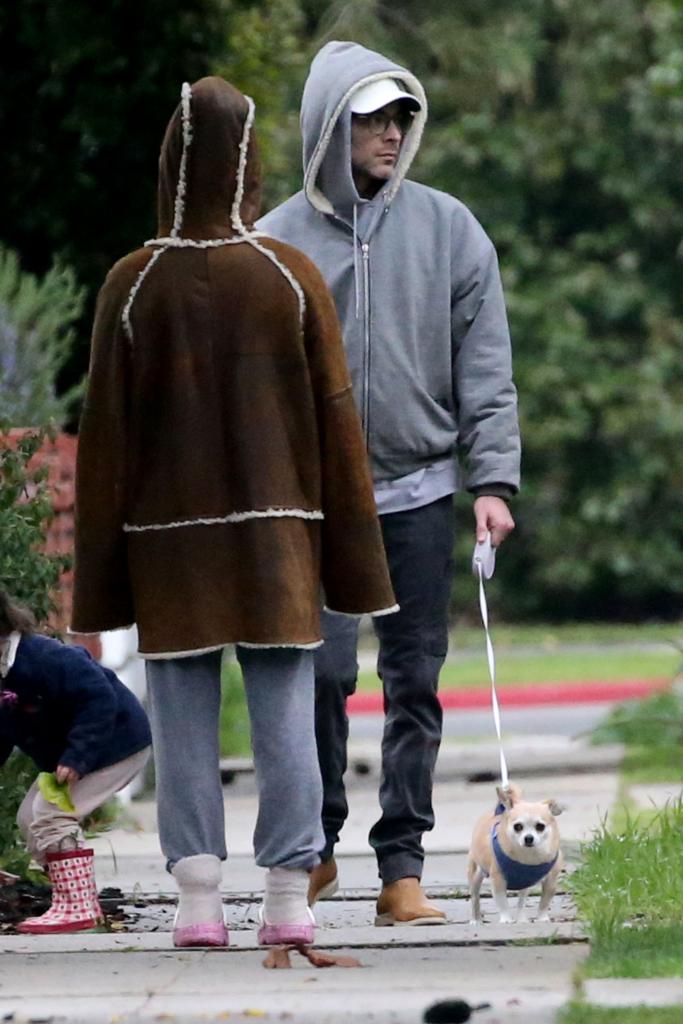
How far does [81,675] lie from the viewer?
546 centimetres

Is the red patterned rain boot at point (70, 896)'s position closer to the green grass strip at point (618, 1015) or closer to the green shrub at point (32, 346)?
the green grass strip at point (618, 1015)

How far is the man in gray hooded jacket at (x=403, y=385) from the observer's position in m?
5.37

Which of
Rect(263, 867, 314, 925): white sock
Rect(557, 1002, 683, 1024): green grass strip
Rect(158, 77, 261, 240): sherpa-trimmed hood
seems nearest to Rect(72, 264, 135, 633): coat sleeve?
Rect(158, 77, 261, 240): sherpa-trimmed hood

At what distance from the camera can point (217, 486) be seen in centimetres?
472

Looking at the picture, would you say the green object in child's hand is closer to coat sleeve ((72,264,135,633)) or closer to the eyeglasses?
coat sleeve ((72,264,135,633))

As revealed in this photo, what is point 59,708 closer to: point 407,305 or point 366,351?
point 366,351

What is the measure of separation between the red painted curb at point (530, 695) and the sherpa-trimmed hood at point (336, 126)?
10.1 m

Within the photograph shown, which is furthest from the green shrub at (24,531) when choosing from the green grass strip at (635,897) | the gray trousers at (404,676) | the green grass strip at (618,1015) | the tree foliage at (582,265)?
the tree foliage at (582,265)

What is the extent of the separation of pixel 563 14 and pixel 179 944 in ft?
78.3

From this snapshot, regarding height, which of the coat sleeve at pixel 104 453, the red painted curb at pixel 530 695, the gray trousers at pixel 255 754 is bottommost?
the red painted curb at pixel 530 695

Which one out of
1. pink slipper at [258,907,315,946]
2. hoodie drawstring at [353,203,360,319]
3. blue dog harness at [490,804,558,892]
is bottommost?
blue dog harness at [490,804,558,892]

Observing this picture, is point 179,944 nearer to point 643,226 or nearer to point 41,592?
point 41,592

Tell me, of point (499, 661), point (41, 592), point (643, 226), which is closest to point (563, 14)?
point (643, 226)

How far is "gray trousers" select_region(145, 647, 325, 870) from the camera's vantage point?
4773 millimetres
